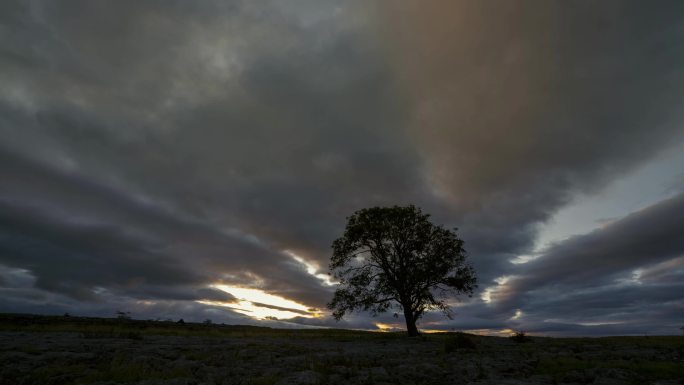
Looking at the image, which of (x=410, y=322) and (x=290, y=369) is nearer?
(x=290, y=369)

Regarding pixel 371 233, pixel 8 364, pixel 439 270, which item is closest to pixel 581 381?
pixel 8 364

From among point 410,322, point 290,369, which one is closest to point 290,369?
point 290,369

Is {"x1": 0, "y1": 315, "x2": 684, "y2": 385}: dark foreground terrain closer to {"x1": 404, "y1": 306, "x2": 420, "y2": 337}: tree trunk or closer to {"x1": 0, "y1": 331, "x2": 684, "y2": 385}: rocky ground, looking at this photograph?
{"x1": 0, "y1": 331, "x2": 684, "y2": 385}: rocky ground

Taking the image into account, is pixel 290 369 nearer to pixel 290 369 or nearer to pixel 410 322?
pixel 290 369

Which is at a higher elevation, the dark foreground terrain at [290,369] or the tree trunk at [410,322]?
the tree trunk at [410,322]

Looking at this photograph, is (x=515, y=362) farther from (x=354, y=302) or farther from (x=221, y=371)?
(x=354, y=302)

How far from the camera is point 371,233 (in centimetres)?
3856

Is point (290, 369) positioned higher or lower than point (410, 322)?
lower

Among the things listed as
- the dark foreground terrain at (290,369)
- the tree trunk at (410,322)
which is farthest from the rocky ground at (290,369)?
the tree trunk at (410,322)

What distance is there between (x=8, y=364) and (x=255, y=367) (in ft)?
29.7

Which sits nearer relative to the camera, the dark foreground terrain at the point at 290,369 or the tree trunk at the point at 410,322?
the dark foreground terrain at the point at 290,369

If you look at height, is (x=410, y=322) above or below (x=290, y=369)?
above

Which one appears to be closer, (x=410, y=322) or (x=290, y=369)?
(x=290, y=369)

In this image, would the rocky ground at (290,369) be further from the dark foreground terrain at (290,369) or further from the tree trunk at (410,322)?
the tree trunk at (410,322)
